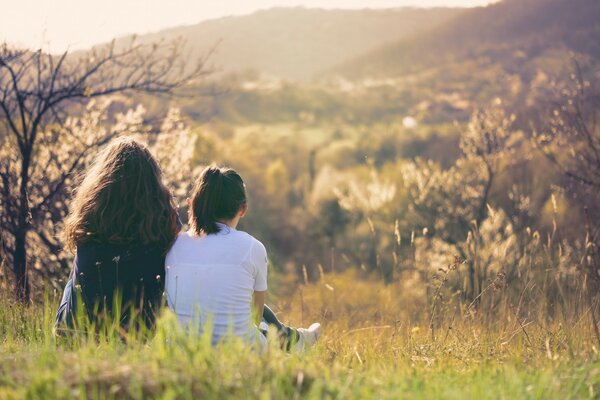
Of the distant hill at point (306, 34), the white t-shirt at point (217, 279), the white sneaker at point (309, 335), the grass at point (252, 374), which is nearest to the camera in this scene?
the grass at point (252, 374)

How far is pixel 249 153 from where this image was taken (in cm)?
3416

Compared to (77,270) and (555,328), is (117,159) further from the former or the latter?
(555,328)

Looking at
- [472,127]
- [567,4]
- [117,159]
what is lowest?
[472,127]

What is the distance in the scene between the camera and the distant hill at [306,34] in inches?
4766

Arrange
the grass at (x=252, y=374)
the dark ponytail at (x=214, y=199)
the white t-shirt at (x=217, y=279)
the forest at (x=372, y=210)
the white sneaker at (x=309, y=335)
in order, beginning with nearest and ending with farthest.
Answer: the grass at (x=252, y=374) → the forest at (x=372, y=210) → the white t-shirt at (x=217, y=279) → the dark ponytail at (x=214, y=199) → the white sneaker at (x=309, y=335)

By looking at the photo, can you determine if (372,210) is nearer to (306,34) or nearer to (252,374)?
(252,374)

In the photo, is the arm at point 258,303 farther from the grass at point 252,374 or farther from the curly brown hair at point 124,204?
the curly brown hair at point 124,204

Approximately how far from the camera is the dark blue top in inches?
142

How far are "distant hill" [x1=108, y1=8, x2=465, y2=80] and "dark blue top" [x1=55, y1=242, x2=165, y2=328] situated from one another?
371ft

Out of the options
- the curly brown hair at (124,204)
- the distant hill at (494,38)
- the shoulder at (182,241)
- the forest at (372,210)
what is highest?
the distant hill at (494,38)

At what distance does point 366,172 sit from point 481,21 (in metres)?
58.6

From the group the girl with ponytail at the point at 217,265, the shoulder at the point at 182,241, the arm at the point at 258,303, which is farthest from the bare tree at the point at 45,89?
the arm at the point at 258,303

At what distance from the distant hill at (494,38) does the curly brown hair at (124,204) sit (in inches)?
2082

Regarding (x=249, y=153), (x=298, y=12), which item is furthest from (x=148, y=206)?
(x=298, y=12)
